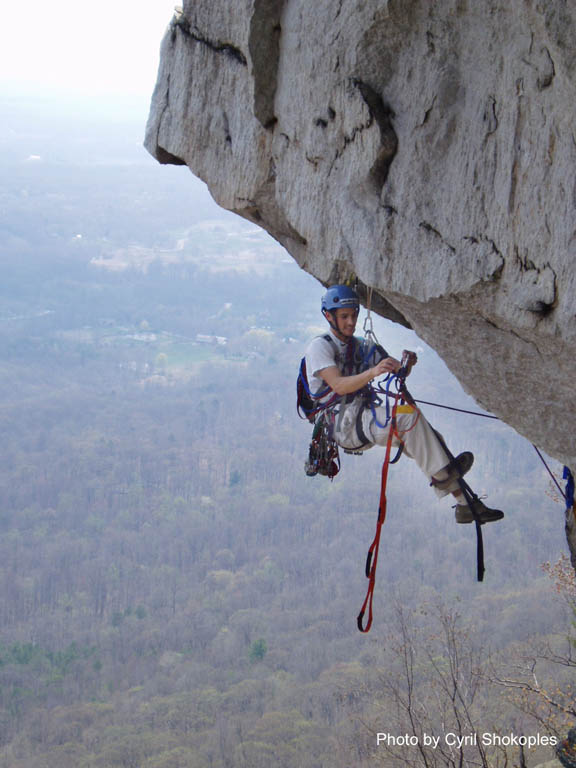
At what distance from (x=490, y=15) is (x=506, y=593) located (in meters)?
52.1

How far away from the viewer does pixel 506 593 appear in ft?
171

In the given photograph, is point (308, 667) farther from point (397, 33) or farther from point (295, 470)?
point (397, 33)

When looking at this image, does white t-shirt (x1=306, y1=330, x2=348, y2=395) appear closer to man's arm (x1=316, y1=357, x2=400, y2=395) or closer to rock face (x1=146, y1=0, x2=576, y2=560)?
man's arm (x1=316, y1=357, x2=400, y2=395)

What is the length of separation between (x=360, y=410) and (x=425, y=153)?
5.86 feet

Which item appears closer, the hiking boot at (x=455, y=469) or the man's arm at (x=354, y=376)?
the man's arm at (x=354, y=376)

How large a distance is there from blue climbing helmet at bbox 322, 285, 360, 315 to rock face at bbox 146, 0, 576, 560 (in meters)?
0.14

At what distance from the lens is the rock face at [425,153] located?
401 centimetres

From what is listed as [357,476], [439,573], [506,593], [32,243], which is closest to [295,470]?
[357,476]

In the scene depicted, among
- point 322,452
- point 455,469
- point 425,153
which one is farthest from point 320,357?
point 425,153

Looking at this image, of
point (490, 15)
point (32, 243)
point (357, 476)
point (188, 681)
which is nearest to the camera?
point (490, 15)

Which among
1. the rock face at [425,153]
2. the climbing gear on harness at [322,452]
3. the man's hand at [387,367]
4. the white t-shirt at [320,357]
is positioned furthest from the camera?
the climbing gear on harness at [322,452]

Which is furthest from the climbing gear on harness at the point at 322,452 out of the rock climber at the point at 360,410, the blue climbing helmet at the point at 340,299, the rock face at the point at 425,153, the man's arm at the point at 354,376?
the rock face at the point at 425,153

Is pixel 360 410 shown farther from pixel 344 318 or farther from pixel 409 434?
pixel 344 318

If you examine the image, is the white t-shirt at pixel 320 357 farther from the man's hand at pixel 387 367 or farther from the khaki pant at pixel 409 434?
the man's hand at pixel 387 367
